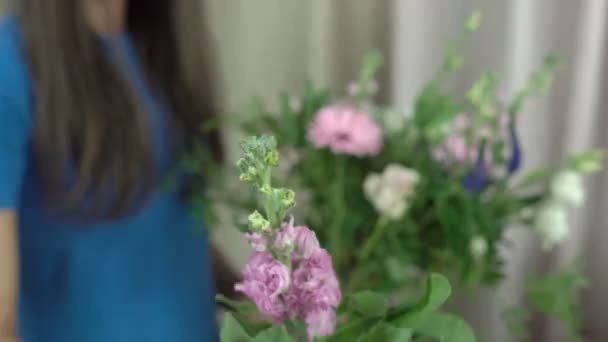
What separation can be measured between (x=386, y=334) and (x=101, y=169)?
22.3 inches

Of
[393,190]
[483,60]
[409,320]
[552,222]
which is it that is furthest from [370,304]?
[483,60]

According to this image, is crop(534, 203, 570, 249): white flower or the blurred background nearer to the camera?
crop(534, 203, 570, 249): white flower

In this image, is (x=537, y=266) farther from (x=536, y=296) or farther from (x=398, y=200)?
(x=398, y=200)

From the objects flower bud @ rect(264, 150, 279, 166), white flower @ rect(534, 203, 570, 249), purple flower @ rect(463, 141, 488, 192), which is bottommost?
white flower @ rect(534, 203, 570, 249)

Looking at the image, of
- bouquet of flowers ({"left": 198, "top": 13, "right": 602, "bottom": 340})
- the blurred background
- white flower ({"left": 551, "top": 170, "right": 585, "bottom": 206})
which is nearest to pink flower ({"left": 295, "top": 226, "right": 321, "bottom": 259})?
bouquet of flowers ({"left": 198, "top": 13, "right": 602, "bottom": 340})

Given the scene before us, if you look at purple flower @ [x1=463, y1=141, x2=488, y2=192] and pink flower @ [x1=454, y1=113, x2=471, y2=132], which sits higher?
pink flower @ [x1=454, y1=113, x2=471, y2=132]

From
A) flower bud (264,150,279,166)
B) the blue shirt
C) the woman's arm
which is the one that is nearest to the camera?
flower bud (264,150,279,166)

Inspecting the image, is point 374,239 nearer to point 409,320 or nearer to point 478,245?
point 478,245

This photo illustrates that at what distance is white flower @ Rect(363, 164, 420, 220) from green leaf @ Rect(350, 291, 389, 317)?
0.38m

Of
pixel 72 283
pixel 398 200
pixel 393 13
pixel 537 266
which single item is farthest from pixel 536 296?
pixel 72 283

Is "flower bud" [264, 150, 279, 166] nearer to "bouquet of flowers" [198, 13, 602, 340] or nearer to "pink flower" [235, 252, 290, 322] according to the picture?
"pink flower" [235, 252, 290, 322]

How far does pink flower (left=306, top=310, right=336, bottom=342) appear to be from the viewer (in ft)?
0.90

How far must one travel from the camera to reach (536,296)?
833 mm

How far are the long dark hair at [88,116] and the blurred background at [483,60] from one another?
0.64ft
